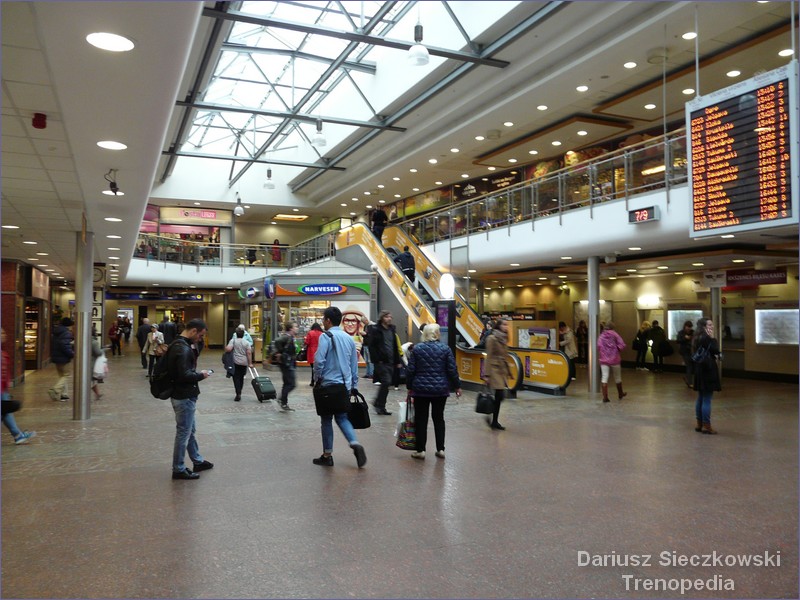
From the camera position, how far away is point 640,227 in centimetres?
1206

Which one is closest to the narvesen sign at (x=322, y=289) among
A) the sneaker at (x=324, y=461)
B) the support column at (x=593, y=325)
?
the support column at (x=593, y=325)

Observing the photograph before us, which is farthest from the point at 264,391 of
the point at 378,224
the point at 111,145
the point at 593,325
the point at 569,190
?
the point at 378,224

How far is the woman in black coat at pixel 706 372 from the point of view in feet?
28.1

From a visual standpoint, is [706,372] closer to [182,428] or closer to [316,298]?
[182,428]

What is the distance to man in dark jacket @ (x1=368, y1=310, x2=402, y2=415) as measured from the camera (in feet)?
36.0

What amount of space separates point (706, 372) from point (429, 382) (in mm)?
4179

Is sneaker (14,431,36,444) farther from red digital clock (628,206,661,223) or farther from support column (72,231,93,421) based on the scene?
red digital clock (628,206,661,223)

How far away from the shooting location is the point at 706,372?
28.1 feet

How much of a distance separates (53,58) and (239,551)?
3.46 metres

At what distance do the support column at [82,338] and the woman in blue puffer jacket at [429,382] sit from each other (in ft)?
18.9

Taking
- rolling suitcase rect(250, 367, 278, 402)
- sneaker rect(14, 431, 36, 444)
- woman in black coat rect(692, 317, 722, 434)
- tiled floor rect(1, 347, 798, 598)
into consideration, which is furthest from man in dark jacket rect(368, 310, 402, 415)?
sneaker rect(14, 431, 36, 444)

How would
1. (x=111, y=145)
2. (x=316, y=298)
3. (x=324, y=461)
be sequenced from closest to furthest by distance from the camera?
(x=111, y=145), (x=324, y=461), (x=316, y=298)

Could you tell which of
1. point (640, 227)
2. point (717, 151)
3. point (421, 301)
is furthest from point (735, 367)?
point (717, 151)

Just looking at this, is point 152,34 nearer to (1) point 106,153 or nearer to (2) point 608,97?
(1) point 106,153
